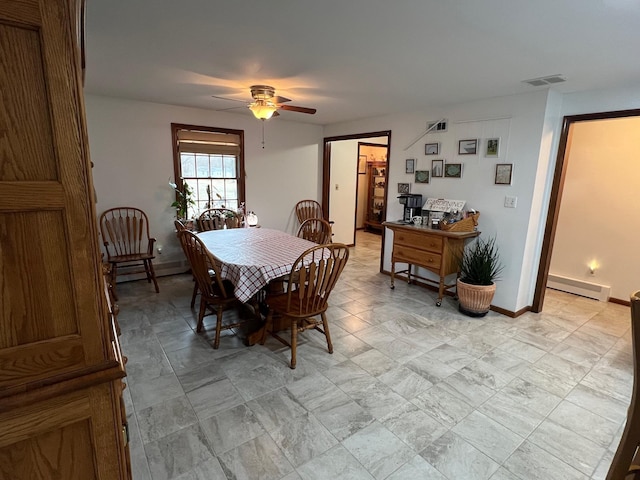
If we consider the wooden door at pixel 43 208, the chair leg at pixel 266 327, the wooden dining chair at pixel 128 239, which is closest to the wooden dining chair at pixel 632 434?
the wooden door at pixel 43 208

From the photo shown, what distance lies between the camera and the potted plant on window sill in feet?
14.8

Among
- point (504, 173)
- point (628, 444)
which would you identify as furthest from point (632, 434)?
point (504, 173)

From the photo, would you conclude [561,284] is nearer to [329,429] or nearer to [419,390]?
[419,390]

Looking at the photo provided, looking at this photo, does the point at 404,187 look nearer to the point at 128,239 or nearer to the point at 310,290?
the point at 310,290

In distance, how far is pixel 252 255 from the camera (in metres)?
2.81

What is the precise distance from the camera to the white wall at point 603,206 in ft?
12.6

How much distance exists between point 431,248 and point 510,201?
3.10 ft

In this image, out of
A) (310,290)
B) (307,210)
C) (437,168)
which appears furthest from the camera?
(307,210)

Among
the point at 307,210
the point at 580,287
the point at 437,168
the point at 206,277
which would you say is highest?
the point at 437,168

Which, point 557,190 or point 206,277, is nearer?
point 206,277

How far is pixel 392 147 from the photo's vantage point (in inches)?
183

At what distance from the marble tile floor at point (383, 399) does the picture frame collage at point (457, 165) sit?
5.25 ft

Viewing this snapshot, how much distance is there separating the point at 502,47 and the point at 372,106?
2117 mm

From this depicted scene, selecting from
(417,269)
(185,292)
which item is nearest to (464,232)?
(417,269)
